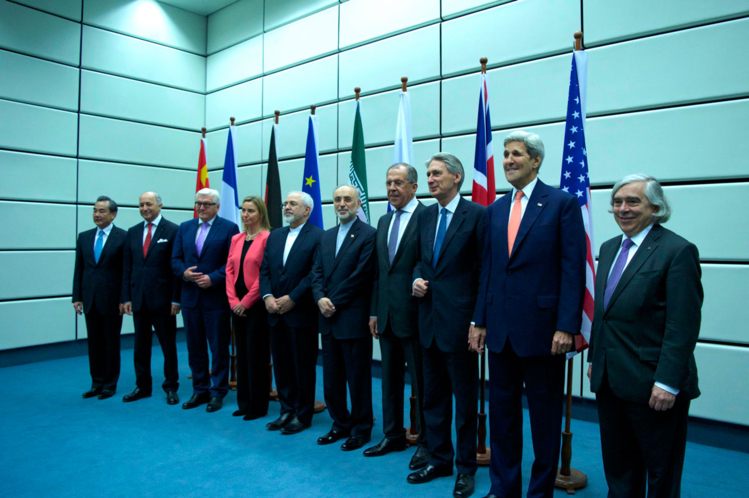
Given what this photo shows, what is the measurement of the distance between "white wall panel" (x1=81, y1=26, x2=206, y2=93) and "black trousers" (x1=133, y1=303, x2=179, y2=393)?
3.70m

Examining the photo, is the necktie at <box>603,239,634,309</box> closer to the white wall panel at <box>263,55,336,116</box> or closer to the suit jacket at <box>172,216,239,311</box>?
the suit jacket at <box>172,216,239,311</box>

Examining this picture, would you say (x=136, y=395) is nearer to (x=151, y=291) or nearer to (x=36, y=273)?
(x=151, y=291)

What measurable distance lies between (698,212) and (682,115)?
26.6 inches

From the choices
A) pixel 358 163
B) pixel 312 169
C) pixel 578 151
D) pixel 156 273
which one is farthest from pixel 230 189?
pixel 578 151

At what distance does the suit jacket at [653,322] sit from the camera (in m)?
1.75

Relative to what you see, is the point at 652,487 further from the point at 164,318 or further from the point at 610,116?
the point at 164,318

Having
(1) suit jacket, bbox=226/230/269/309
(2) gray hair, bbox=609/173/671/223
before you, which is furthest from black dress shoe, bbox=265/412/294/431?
(2) gray hair, bbox=609/173/671/223

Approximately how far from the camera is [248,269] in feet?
12.2

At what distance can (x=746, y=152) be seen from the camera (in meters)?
3.23

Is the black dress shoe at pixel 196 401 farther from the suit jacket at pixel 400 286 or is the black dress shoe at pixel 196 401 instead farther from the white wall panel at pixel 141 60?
the white wall panel at pixel 141 60

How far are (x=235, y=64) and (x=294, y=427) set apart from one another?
5145 mm

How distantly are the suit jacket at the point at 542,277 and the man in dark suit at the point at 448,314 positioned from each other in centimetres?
29

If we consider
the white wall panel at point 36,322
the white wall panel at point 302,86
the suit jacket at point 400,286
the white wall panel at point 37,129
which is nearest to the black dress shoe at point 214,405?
the suit jacket at point 400,286

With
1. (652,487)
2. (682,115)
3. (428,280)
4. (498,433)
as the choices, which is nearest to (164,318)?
(428,280)
